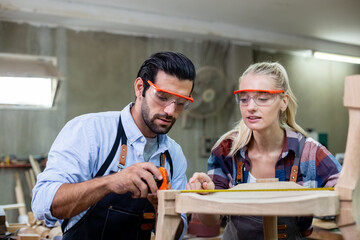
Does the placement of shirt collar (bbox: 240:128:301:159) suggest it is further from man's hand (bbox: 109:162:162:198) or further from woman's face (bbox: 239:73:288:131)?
man's hand (bbox: 109:162:162:198)

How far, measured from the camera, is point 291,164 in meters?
2.36

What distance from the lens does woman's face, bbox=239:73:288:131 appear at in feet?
7.73

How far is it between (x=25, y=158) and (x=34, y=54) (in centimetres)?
167

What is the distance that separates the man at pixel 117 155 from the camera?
1.81 m

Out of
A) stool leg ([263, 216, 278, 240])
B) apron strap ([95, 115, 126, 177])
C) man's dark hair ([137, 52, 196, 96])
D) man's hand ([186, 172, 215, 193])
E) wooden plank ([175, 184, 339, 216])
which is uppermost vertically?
man's dark hair ([137, 52, 196, 96])

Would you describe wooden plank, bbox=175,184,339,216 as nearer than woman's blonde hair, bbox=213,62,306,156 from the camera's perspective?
Yes

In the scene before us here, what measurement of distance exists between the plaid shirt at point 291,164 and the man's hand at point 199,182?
17.2 inches

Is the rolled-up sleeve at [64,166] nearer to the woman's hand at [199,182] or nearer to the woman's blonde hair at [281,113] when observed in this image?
the woman's hand at [199,182]

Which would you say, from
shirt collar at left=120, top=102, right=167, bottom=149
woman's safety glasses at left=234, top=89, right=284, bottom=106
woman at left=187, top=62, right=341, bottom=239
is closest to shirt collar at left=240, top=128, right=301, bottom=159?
woman at left=187, top=62, right=341, bottom=239

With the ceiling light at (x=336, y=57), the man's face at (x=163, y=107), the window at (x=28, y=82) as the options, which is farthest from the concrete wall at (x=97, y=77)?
the man's face at (x=163, y=107)

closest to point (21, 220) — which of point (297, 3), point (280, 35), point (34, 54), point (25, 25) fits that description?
point (34, 54)

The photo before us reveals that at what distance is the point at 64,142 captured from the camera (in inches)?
76.0

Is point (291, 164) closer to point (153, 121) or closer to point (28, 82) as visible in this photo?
point (153, 121)

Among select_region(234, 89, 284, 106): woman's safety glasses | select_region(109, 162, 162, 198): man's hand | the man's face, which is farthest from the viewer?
select_region(234, 89, 284, 106): woman's safety glasses
